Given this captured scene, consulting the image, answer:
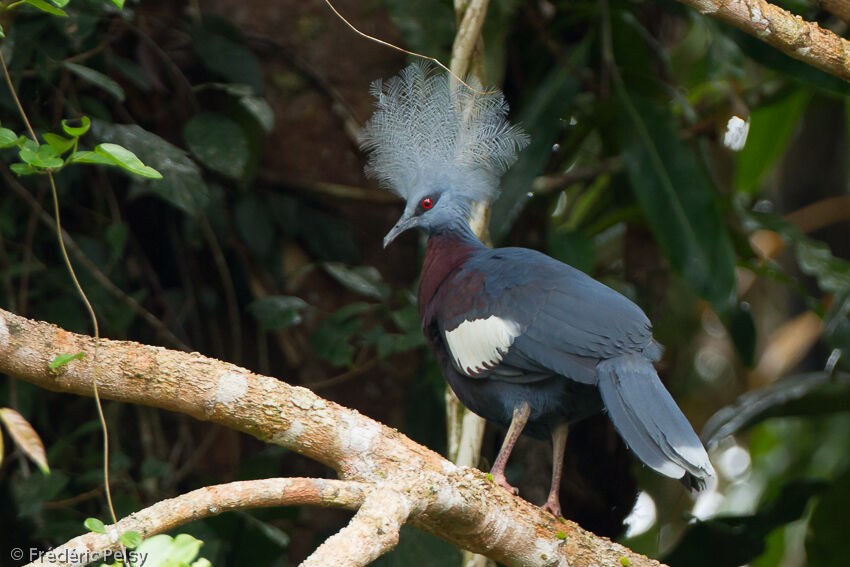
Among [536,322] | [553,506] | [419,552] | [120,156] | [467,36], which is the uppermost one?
[467,36]

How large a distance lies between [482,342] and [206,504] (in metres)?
0.98

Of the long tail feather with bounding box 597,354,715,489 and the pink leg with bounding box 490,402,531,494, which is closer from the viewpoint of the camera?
the long tail feather with bounding box 597,354,715,489

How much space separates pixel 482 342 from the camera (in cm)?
222

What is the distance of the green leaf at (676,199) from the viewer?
285cm

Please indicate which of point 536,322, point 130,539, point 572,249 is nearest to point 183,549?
point 130,539

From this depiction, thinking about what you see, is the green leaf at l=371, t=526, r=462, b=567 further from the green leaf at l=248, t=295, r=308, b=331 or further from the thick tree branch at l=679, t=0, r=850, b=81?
the thick tree branch at l=679, t=0, r=850, b=81

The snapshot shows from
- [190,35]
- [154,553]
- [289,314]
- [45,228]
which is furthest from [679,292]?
[154,553]

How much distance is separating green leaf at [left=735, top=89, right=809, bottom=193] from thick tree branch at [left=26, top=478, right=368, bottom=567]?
338 cm

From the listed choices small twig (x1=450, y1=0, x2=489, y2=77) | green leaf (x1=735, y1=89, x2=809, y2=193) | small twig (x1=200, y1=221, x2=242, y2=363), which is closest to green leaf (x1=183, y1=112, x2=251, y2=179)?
small twig (x1=200, y1=221, x2=242, y2=363)

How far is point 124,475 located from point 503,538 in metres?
1.53

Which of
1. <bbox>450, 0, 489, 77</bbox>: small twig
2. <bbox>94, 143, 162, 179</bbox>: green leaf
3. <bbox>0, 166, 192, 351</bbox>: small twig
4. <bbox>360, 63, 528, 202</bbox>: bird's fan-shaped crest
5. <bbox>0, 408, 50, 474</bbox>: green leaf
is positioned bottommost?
<bbox>0, 166, 192, 351</bbox>: small twig

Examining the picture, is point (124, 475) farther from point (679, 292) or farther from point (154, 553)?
point (679, 292)

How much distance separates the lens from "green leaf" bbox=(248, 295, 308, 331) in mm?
2820

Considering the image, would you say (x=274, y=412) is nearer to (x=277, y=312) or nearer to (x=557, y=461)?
(x=557, y=461)
